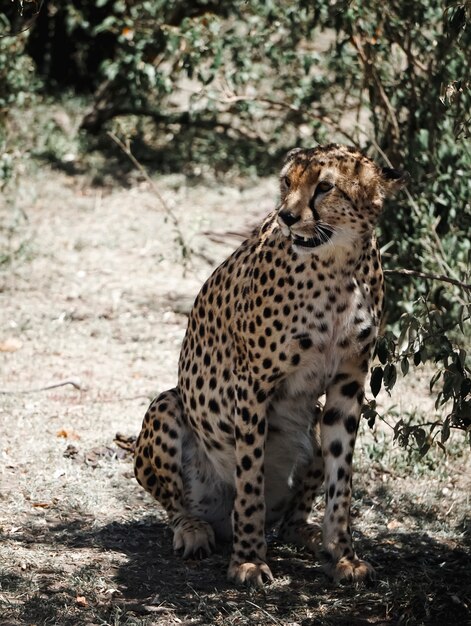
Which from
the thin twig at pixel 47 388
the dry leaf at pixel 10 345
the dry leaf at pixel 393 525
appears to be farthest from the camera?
the dry leaf at pixel 10 345

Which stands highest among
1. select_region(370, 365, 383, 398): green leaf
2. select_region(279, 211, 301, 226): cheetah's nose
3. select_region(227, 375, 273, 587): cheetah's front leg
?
select_region(279, 211, 301, 226): cheetah's nose

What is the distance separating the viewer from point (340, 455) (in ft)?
13.8

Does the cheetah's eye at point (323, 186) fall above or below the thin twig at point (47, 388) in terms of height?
above

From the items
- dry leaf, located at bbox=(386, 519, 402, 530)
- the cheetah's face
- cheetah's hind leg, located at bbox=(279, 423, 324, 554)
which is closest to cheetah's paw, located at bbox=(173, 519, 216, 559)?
cheetah's hind leg, located at bbox=(279, 423, 324, 554)

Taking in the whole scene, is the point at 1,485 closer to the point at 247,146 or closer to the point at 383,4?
the point at 383,4

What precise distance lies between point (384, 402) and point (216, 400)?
198 cm

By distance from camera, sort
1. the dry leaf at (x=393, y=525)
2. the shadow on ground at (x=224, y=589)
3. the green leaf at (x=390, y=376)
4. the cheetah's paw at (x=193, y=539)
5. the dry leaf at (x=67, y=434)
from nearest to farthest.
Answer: the shadow on ground at (x=224, y=589) → the green leaf at (x=390, y=376) → the cheetah's paw at (x=193, y=539) → the dry leaf at (x=393, y=525) → the dry leaf at (x=67, y=434)

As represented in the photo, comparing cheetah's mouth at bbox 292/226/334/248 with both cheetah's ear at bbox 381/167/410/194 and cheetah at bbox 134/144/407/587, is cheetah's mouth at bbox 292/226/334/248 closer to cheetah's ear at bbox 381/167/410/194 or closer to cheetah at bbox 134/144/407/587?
cheetah at bbox 134/144/407/587

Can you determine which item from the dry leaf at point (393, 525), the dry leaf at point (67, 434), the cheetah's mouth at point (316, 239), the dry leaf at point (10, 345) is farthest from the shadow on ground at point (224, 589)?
the dry leaf at point (10, 345)

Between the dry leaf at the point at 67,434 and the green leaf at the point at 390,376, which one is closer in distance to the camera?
the green leaf at the point at 390,376

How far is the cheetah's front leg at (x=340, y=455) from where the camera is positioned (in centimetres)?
416

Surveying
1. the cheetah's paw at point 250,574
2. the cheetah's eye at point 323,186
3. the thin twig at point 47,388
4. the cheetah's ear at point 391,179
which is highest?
the cheetah's ear at point 391,179

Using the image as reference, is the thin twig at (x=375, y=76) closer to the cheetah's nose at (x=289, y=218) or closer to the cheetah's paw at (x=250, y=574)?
the cheetah's nose at (x=289, y=218)

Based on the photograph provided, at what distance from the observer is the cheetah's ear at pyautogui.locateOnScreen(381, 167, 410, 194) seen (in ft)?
13.0
